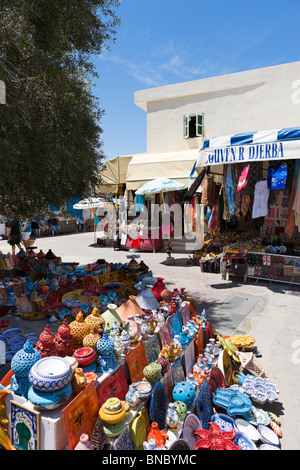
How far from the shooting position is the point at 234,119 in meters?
14.4

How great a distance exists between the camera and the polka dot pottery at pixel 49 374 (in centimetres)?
220

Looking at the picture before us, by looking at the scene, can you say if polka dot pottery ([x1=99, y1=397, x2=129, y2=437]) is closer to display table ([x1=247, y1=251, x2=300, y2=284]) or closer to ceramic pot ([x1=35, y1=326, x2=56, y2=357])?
ceramic pot ([x1=35, y1=326, x2=56, y2=357])

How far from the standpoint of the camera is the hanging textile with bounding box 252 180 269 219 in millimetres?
8375

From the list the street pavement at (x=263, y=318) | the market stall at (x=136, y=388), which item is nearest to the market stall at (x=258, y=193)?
the street pavement at (x=263, y=318)

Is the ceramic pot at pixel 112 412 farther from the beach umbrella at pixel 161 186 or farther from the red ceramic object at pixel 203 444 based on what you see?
the beach umbrella at pixel 161 186

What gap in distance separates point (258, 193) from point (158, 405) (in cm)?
707

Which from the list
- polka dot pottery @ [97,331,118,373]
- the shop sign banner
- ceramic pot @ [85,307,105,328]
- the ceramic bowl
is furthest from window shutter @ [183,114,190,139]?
the ceramic bowl

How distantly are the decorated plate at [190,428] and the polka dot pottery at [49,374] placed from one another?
113 cm

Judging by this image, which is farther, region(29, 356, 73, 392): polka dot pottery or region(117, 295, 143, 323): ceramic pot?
region(117, 295, 143, 323): ceramic pot

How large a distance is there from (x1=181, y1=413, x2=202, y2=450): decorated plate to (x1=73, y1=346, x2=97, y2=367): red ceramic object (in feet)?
3.27

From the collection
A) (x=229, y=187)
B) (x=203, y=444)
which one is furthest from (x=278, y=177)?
(x=203, y=444)

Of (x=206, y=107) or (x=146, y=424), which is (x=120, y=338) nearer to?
(x=146, y=424)

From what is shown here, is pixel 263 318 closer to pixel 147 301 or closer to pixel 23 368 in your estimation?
pixel 147 301

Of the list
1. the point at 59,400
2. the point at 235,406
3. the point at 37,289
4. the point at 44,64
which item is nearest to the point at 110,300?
the point at 37,289
